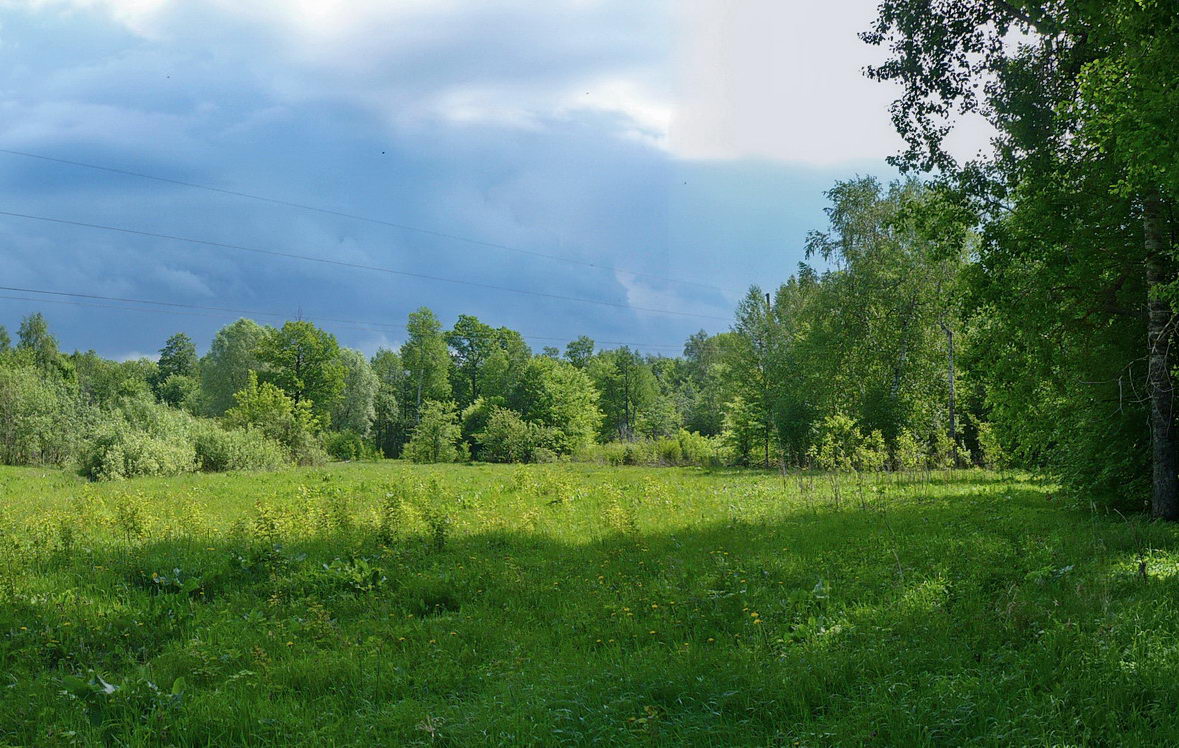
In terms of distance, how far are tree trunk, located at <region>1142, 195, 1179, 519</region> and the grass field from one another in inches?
33.1

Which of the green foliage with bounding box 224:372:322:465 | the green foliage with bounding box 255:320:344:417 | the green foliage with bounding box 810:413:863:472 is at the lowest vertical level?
the green foliage with bounding box 810:413:863:472

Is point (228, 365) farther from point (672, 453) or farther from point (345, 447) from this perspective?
point (672, 453)

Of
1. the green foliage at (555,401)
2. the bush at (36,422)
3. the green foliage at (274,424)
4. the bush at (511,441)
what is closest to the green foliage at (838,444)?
the bush at (511,441)

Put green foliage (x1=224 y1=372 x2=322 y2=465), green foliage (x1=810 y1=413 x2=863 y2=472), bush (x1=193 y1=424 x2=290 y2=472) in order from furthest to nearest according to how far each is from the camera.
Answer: green foliage (x1=224 y1=372 x2=322 y2=465), bush (x1=193 y1=424 x2=290 y2=472), green foliage (x1=810 y1=413 x2=863 y2=472)

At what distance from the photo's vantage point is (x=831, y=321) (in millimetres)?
31609

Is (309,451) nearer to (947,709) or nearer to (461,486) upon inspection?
(461,486)

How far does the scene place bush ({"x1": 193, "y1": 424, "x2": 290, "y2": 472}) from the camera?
1149 inches

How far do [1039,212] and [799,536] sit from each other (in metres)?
6.83

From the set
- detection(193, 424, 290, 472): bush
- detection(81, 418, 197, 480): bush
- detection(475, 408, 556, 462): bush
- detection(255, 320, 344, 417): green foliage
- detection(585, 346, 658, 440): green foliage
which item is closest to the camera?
detection(81, 418, 197, 480): bush

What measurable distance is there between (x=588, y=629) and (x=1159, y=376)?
10.6m

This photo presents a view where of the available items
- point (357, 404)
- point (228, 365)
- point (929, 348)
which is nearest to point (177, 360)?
point (228, 365)

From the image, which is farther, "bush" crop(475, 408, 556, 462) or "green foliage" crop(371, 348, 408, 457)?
"green foliage" crop(371, 348, 408, 457)

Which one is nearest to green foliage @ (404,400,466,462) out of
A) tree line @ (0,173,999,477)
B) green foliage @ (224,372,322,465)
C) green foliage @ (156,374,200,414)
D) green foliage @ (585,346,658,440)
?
tree line @ (0,173,999,477)

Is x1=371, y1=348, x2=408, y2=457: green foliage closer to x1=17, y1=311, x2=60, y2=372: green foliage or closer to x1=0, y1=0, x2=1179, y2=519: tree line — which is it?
x1=0, y1=0, x2=1179, y2=519: tree line
